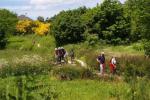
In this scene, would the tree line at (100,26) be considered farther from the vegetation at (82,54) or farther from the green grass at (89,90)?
the green grass at (89,90)

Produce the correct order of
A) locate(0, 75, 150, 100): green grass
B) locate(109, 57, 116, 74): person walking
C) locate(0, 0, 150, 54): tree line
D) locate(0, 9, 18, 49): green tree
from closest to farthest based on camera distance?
locate(0, 75, 150, 100): green grass
locate(109, 57, 116, 74): person walking
locate(0, 0, 150, 54): tree line
locate(0, 9, 18, 49): green tree

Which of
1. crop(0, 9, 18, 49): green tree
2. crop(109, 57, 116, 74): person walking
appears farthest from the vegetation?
crop(109, 57, 116, 74): person walking

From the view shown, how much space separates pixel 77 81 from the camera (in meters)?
29.8

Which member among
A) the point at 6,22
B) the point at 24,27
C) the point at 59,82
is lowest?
the point at 24,27

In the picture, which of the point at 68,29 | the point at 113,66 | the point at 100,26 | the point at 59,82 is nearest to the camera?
the point at 59,82

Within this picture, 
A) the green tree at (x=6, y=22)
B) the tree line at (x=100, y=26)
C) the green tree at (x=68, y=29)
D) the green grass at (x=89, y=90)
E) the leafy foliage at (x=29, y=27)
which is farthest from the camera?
the leafy foliage at (x=29, y=27)

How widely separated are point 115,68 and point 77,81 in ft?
13.5

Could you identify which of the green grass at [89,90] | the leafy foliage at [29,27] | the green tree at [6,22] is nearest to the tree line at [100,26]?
the green tree at [6,22]

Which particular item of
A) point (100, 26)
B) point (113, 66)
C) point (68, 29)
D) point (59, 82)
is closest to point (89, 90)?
point (59, 82)

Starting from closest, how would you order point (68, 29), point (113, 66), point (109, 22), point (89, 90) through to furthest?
point (89, 90) < point (113, 66) < point (109, 22) < point (68, 29)

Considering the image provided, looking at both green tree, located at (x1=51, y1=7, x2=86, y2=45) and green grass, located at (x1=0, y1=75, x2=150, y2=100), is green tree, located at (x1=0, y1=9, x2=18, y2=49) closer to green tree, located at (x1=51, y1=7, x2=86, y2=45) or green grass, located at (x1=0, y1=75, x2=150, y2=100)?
green tree, located at (x1=51, y1=7, x2=86, y2=45)

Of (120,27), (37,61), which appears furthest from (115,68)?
(120,27)

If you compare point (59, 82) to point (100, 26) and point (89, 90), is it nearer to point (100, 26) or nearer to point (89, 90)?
point (89, 90)

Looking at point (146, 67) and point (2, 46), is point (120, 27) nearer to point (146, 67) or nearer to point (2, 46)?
point (2, 46)
